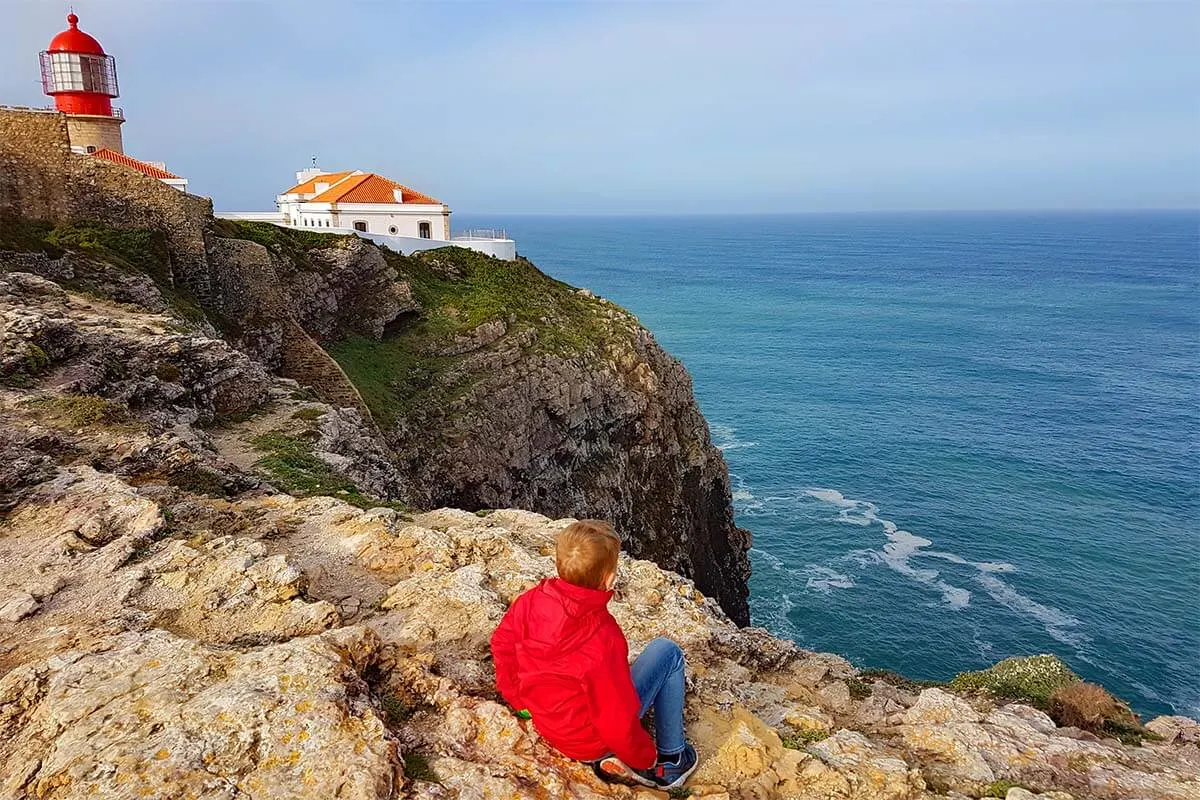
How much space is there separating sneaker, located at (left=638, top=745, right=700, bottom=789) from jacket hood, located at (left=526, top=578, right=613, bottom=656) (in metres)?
1.23

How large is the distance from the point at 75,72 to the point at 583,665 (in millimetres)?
46451

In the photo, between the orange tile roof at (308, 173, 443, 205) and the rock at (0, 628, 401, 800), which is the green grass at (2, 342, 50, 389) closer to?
the rock at (0, 628, 401, 800)

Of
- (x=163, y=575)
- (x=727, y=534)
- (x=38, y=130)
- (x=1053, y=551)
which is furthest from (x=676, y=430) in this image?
(x=163, y=575)

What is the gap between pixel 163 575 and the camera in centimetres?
809

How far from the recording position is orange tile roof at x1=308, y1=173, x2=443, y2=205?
53.2 meters

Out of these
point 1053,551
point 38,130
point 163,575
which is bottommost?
point 1053,551

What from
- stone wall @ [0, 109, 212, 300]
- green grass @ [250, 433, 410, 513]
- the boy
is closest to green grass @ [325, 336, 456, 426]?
stone wall @ [0, 109, 212, 300]

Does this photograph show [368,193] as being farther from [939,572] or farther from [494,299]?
[939,572]

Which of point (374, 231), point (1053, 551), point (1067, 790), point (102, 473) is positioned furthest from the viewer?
point (374, 231)

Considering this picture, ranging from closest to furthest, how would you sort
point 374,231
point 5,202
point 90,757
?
1. point 90,757
2. point 5,202
3. point 374,231

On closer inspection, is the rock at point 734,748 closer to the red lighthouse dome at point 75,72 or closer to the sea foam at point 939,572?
the sea foam at point 939,572

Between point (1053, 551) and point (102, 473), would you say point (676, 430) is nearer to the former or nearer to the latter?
point (1053, 551)

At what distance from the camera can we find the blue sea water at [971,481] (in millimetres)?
36906

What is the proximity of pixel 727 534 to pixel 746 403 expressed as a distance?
1331 inches
